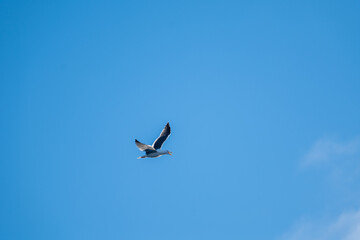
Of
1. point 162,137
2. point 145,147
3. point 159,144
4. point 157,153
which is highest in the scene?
point 162,137

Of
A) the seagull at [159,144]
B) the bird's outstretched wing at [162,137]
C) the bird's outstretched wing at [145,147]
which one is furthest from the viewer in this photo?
the bird's outstretched wing at [162,137]

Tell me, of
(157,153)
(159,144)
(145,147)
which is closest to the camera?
(145,147)

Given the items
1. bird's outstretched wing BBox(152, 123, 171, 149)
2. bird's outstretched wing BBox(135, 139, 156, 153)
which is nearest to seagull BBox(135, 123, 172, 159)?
bird's outstretched wing BBox(152, 123, 171, 149)

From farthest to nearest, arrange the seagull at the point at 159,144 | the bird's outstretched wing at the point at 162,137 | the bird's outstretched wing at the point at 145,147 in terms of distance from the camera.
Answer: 1. the bird's outstretched wing at the point at 162,137
2. the seagull at the point at 159,144
3. the bird's outstretched wing at the point at 145,147

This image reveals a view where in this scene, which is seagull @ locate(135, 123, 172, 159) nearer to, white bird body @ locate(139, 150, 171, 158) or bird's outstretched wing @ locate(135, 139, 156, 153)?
white bird body @ locate(139, 150, 171, 158)

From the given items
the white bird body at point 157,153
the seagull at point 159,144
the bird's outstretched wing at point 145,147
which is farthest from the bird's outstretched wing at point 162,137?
the bird's outstretched wing at point 145,147

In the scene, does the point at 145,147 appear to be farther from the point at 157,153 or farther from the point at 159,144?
the point at 159,144

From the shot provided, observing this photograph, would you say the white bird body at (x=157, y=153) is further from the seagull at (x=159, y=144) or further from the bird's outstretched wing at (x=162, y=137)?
the bird's outstretched wing at (x=162, y=137)

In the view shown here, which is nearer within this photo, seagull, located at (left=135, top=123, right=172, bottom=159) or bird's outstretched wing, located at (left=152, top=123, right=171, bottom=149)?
seagull, located at (left=135, top=123, right=172, bottom=159)

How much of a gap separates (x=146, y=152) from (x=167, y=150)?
2.05 metres

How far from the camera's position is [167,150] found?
118 ft

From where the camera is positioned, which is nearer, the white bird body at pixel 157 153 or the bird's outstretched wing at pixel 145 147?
the bird's outstretched wing at pixel 145 147

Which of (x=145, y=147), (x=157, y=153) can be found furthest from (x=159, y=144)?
(x=145, y=147)

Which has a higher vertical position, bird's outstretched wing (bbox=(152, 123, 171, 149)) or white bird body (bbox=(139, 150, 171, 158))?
bird's outstretched wing (bbox=(152, 123, 171, 149))
